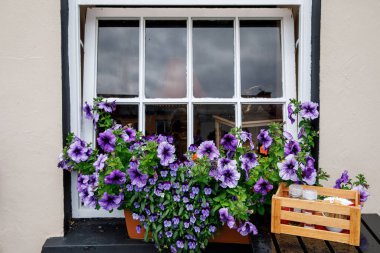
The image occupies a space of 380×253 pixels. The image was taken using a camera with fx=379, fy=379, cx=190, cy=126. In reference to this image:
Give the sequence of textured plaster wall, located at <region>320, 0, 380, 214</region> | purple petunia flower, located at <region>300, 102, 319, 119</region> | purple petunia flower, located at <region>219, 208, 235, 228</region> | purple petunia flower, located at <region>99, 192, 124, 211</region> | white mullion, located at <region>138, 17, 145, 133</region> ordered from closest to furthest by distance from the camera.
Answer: purple petunia flower, located at <region>219, 208, 235, 228</region> < purple petunia flower, located at <region>99, 192, 124, 211</region> < purple petunia flower, located at <region>300, 102, 319, 119</region> < textured plaster wall, located at <region>320, 0, 380, 214</region> < white mullion, located at <region>138, 17, 145, 133</region>

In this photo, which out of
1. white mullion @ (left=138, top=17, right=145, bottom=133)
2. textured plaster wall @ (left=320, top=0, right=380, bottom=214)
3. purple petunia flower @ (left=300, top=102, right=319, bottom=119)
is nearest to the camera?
purple petunia flower @ (left=300, top=102, right=319, bottom=119)

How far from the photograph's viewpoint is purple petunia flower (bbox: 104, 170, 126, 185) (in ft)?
5.97

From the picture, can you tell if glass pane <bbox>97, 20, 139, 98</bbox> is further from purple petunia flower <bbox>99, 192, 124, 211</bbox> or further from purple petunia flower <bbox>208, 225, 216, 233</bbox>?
purple petunia flower <bbox>208, 225, 216, 233</bbox>

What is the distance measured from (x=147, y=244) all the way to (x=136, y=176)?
443mm

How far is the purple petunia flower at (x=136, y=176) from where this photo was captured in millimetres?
1841

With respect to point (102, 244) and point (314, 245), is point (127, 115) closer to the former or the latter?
point (102, 244)

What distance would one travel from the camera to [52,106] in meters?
2.14

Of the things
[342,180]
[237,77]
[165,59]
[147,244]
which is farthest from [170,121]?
[342,180]

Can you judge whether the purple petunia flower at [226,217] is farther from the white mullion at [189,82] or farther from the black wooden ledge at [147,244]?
the white mullion at [189,82]

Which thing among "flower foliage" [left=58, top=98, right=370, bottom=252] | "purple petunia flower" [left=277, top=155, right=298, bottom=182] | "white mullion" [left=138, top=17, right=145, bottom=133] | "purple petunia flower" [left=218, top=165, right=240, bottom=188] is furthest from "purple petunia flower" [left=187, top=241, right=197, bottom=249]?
"white mullion" [left=138, top=17, right=145, bottom=133]

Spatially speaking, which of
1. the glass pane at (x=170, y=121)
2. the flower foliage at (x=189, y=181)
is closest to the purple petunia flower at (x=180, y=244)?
the flower foliage at (x=189, y=181)

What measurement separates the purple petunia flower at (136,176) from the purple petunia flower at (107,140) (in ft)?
0.59

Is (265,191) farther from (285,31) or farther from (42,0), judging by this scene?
(42,0)

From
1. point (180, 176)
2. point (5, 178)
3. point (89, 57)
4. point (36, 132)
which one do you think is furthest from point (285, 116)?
point (5, 178)
